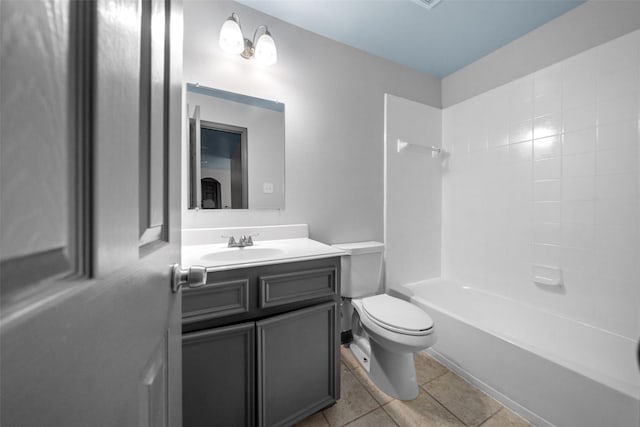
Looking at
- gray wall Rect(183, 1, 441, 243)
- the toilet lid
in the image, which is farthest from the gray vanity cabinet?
gray wall Rect(183, 1, 441, 243)

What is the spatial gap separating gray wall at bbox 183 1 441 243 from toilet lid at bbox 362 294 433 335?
0.51 meters

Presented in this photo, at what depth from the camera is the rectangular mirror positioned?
1368 millimetres

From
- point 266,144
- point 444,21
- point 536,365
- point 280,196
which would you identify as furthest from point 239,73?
point 536,365

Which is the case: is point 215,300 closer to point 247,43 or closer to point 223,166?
point 223,166

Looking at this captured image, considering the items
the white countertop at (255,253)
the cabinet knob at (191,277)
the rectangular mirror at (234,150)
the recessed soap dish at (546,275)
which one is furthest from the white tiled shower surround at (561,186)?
the cabinet knob at (191,277)

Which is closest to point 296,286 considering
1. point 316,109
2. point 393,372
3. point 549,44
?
point 393,372

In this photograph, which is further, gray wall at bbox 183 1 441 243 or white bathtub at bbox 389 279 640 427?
gray wall at bbox 183 1 441 243

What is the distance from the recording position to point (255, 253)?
1.35 meters

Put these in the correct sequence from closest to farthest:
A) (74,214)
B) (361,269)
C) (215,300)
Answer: (74,214) < (215,300) < (361,269)

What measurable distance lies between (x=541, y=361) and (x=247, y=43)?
91.0 inches

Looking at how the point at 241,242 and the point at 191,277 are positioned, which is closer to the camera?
the point at 191,277

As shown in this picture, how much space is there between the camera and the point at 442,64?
2092mm

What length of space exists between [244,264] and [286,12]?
1563 millimetres

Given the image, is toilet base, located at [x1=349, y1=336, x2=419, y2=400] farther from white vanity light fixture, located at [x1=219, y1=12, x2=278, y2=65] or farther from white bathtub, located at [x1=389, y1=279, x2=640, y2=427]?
white vanity light fixture, located at [x1=219, y1=12, x2=278, y2=65]
